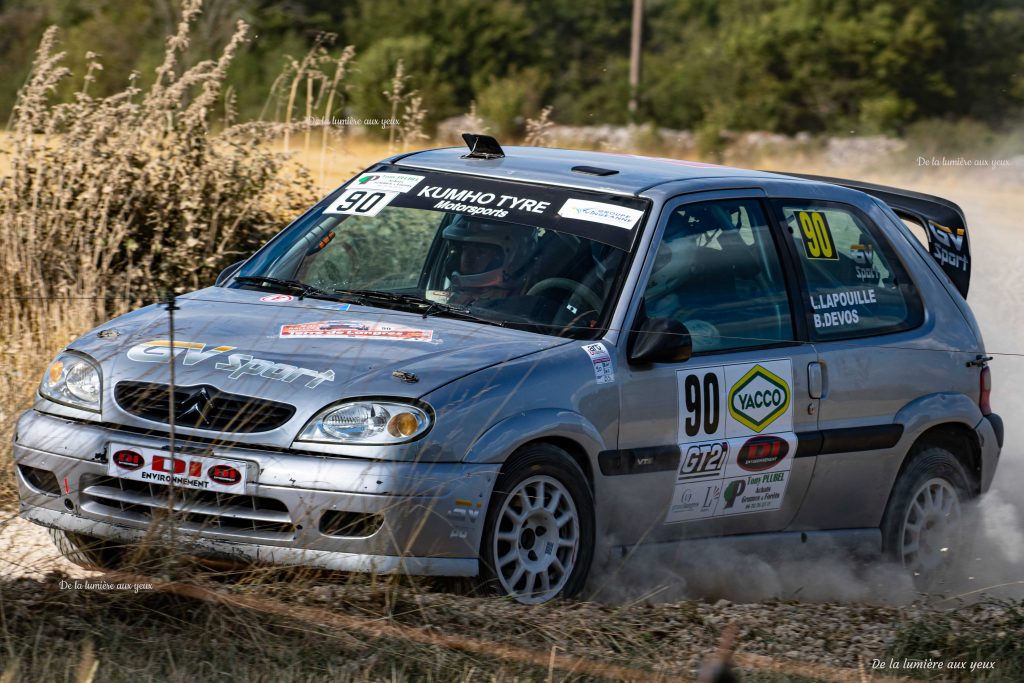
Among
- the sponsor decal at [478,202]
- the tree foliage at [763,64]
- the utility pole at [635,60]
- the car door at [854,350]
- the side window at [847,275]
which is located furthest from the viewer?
the utility pole at [635,60]

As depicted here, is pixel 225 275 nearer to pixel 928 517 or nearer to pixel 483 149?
pixel 483 149

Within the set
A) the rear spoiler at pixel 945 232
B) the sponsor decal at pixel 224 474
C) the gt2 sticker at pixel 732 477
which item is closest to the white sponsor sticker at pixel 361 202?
the gt2 sticker at pixel 732 477

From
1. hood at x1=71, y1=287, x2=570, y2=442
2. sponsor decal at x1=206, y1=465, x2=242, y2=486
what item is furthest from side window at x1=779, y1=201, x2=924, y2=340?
sponsor decal at x1=206, y1=465, x2=242, y2=486

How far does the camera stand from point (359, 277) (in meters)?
5.79

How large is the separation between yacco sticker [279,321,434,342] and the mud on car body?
0.02 m

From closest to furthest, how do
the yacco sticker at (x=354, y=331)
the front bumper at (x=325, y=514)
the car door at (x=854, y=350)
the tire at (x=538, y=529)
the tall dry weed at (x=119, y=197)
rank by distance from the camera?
the front bumper at (x=325, y=514) → the tire at (x=538, y=529) → the yacco sticker at (x=354, y=331) → the car door at (x=854, y=350) → the tall dry weed at (x=119, y=197)

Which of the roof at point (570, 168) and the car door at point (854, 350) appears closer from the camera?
the roof at point (570, 168)

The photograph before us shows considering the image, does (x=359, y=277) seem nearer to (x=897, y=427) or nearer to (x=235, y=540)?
(x=235, y=540)

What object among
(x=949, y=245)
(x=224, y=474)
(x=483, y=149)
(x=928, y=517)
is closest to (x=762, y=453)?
(x=928, y=517)

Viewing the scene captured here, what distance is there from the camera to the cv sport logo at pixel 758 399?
5500mm

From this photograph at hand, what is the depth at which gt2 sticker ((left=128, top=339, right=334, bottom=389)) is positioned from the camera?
463 cm

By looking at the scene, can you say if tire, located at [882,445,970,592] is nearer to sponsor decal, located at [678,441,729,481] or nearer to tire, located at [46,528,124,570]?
sponsor decal, located at [678,441,729,481]

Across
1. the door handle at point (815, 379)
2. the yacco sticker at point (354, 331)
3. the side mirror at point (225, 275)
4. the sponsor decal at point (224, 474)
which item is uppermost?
the side mirror at point (225, 275)

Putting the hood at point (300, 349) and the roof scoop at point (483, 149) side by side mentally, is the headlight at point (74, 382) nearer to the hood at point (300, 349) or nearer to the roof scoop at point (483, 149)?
the hood at point (300, 349)
